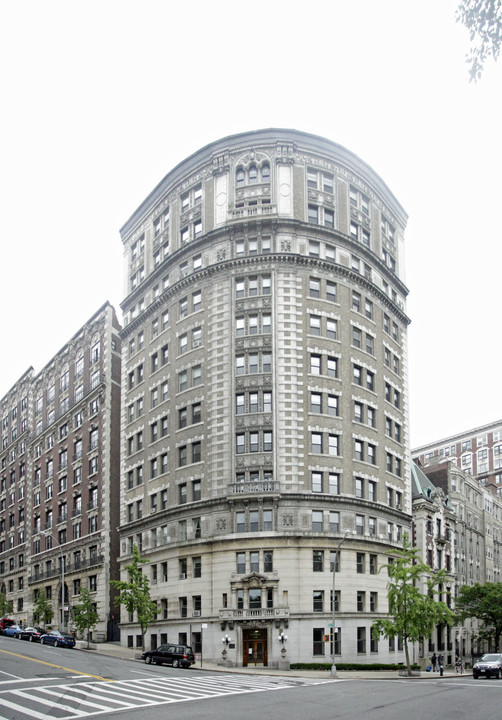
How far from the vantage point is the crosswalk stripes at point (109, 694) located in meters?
26.2

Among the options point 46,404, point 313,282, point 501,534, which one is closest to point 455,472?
point 501,534

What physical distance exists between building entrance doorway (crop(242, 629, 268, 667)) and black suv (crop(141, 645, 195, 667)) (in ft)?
22.8

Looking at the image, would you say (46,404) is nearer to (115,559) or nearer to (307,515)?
(115,559)

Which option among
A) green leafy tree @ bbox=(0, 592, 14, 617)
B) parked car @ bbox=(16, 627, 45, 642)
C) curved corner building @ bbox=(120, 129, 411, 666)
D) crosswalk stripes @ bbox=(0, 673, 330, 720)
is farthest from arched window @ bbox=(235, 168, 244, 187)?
green leafy tree @ bbox=(0, 592, 14, 617)

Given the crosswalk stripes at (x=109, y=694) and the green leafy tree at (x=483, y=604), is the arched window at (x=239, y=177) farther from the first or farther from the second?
the green leafy tree at (x=483, y=604)

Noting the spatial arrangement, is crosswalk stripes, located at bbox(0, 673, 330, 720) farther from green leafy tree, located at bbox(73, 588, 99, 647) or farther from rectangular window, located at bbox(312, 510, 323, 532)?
green leafy tree, located at bbox(73, 588, 99, 647)

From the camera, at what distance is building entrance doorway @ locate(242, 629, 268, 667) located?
58.5m

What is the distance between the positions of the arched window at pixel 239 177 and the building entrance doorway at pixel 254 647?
3961 cm

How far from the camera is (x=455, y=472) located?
9625 centimetres

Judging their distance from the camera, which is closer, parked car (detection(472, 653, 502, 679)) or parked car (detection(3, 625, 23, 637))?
parked car (detection(472, 653, 502, 679))

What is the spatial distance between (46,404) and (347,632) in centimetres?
5956

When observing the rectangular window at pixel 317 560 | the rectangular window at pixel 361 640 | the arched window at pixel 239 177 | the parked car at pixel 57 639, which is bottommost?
the parked car at pixel 57 639

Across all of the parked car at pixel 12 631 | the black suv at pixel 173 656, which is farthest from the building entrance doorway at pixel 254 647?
the parked car at pixel 12 631

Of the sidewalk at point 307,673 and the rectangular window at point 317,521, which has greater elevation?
the rectangular window at point 317,521
